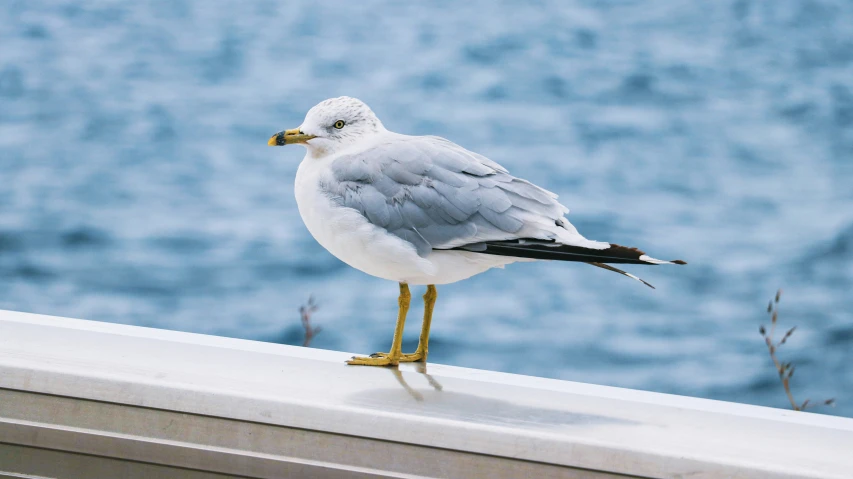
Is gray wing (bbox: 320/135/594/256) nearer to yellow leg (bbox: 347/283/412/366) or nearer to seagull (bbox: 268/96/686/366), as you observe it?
seagull (bbox: 268/96/686/366)

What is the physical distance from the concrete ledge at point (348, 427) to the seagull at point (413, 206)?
0.44 ft

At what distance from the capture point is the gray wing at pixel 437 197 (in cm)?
100

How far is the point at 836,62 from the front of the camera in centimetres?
362

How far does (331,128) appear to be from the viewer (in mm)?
1089

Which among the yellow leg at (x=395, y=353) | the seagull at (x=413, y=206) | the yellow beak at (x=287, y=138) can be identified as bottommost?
the yellow leg at (x=395, y=353)

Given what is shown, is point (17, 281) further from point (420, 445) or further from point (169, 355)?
point (420, 445)

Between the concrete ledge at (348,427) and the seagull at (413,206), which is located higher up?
the seagull at (413,206)

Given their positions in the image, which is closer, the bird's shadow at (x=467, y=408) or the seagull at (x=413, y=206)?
the bird's shadow at (x=467, y=408)

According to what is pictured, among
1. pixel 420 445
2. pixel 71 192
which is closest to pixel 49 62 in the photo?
pixel 71 192

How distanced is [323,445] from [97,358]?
27cm

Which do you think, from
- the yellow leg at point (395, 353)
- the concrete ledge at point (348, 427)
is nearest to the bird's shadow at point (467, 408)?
the concrete ledge at point (348, 427)

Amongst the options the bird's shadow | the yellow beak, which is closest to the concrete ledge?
the bird's shadow

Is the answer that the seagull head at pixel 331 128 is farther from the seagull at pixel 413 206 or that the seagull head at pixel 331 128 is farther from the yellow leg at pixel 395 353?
the yellow leg at pixel 395 353

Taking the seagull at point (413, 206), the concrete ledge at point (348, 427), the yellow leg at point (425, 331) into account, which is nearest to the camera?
the concrete ledge at point (348, 427)
